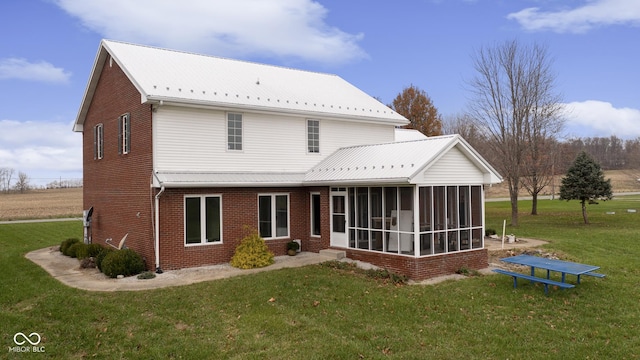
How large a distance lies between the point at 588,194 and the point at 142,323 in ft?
83.9

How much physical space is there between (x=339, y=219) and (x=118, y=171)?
28.0 feet

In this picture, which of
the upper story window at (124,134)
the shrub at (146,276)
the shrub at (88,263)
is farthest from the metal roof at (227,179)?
the shrub at (88,263)

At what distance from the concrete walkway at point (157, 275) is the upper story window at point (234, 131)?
13.7 feet

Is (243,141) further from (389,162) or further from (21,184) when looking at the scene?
(21,184)

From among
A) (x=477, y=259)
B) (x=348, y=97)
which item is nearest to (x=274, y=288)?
(x=477, y=259)

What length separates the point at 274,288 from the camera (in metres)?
12.2

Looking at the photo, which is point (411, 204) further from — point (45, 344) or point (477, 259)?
point (45, 344)

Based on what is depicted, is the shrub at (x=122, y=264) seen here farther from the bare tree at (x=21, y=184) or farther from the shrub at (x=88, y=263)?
the bare tree at (x=21, y=184)

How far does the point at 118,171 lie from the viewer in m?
17.8

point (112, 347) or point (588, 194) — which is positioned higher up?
point (588, 194)

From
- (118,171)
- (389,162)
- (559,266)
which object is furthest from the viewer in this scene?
(118,171)

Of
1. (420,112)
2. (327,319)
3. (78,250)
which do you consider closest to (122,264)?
(78,250)

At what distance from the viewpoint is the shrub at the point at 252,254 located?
15.2m

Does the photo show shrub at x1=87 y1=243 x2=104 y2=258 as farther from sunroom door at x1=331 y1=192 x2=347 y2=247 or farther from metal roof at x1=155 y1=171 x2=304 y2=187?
sunroom door at x1=331 y1=192 x2=347 y2=247
